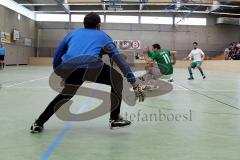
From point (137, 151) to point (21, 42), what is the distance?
34.9m

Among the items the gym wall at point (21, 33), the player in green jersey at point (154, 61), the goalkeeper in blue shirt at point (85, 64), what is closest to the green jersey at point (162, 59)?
the player in green jersey at point (154, 61)

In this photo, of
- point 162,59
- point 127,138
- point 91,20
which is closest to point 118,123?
point 127,138

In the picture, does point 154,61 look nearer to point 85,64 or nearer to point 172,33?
point 85,64

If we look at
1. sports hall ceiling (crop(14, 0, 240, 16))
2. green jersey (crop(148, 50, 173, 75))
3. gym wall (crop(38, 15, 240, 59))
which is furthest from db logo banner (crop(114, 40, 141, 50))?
green jersey (crop(148, 50, 173, 75))

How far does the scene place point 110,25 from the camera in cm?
4156

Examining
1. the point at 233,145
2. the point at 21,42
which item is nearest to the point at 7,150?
the point at 233,145

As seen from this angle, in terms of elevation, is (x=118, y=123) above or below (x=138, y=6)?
below

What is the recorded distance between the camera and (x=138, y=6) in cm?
3959

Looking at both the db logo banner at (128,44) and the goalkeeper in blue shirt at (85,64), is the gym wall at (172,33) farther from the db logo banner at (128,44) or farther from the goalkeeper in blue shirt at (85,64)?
the goalkeeper in blue shirt at (85,64)

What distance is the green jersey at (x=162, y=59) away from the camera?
11789 millimetres

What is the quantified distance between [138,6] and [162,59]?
93.9ft

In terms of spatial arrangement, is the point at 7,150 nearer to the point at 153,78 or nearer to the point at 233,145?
the point at 233,145

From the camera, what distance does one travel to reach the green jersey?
1179cm

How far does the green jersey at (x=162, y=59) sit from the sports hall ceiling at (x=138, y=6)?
64.9ft
